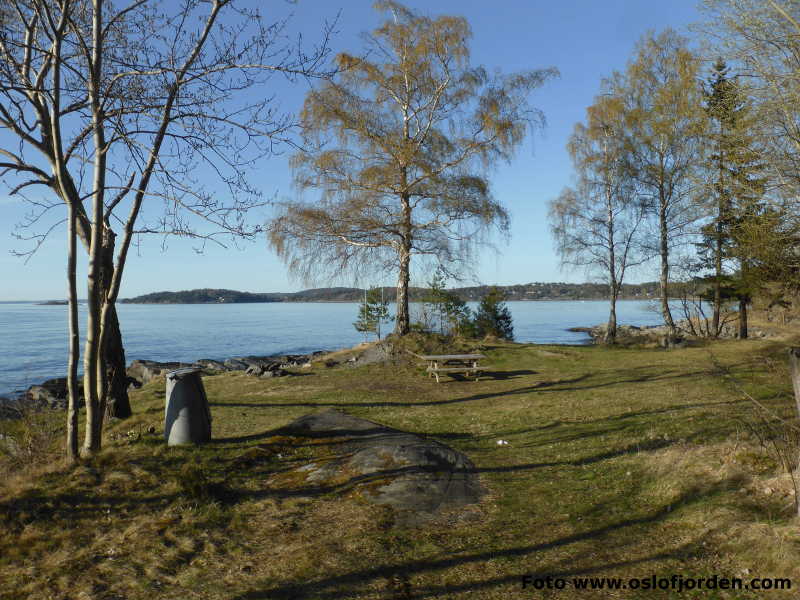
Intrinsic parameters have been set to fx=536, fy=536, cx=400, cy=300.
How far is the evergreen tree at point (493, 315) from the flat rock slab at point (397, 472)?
905 inches

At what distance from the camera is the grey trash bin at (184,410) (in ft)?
22.5

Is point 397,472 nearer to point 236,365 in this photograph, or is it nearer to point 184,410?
point 184,410

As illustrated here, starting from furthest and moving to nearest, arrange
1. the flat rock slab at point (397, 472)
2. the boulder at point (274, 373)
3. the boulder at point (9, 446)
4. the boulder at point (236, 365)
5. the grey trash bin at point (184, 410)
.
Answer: the boulder at point (236, 365) < the boulder at point (274, 373) < the grey trash bin at point (184, 410) < the boulder at point (9, 446) < the flat rock slab at point (397, 472)

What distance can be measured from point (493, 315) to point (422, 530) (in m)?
26.5

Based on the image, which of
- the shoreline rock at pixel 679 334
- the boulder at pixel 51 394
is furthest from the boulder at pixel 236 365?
the shoreline rock at pixel 679 334

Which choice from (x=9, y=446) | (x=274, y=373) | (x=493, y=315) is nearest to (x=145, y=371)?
(x=274, y=373)

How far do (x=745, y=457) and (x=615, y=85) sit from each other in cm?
2059

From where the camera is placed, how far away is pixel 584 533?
4.59 meters

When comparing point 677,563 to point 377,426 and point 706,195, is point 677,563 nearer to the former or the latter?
point 377,426

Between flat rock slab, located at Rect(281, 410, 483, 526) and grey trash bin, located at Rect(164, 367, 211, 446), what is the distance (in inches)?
47.3

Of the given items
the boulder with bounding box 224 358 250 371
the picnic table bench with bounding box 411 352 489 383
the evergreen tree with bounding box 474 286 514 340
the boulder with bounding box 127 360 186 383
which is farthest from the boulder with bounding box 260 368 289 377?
the evergreen tree with bounding box 474 286 514 340

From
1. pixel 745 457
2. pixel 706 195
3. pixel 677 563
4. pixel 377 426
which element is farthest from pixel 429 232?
pixel 677 563

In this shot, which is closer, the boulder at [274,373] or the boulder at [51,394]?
the boulder at [274,373]

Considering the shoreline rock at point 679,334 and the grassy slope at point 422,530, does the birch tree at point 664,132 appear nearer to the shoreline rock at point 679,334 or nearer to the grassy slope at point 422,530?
the shoreline rock at point 679,334
